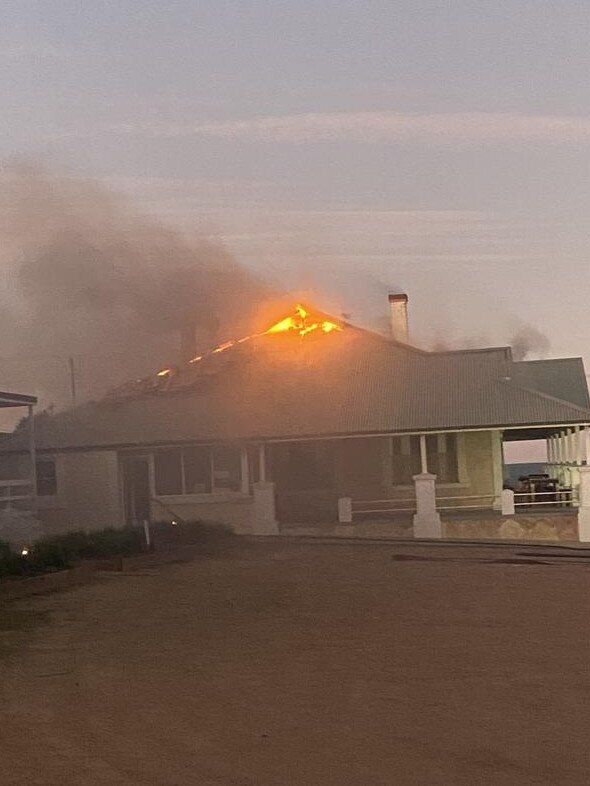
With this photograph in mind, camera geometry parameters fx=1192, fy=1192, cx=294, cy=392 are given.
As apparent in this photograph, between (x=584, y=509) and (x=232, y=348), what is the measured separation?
40.9 ft

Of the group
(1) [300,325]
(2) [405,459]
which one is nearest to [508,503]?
(2) [405,459]

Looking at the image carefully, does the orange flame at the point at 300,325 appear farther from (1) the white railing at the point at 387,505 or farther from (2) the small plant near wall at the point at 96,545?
(2) the small plant near wall at the point at 96,545

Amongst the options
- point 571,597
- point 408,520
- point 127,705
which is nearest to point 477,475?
point 408,520

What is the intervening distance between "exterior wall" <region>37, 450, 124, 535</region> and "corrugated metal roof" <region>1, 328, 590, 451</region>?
0.54 m

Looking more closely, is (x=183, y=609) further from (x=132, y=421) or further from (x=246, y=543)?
(x=132, y=421)

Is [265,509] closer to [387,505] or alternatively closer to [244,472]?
[244,472]

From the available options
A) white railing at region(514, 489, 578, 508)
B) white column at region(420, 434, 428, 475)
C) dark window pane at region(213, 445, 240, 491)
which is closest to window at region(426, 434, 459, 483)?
white column at region(420, 434, 428, 475)

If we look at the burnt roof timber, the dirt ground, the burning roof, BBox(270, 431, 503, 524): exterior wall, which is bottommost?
the dirt ground

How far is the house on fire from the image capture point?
28609 mm

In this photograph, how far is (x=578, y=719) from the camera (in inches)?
290

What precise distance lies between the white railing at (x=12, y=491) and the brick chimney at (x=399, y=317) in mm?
12710

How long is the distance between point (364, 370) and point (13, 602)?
19425 mm

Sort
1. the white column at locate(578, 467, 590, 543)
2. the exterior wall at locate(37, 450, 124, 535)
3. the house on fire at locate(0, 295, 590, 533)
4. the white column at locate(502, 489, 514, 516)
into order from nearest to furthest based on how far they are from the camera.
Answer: the white column at locate(578, 467, 590, 543)
the white column at locate(502, 489, 514, 516)
the house on fire at locate(0, 295, 590, 533)
the exterior wall at locate(37, 450, 124, 535)

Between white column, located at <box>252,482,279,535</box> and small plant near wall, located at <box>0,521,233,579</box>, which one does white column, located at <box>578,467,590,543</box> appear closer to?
white column, located at <box>252,482,279,535</box>
